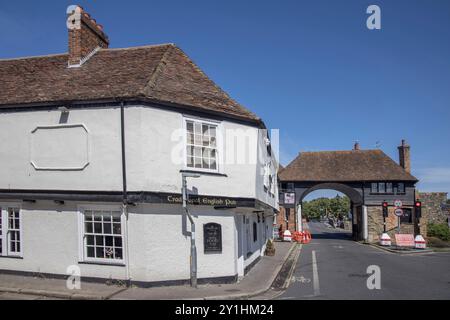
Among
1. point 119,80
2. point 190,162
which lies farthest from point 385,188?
point 119,80

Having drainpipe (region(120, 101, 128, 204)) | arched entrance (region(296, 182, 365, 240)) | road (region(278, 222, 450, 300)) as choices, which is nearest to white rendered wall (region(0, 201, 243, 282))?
drainpipe (region(120, 101, 128, 204))

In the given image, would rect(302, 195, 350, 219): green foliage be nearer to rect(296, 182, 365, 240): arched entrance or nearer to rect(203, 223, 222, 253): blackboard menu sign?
rect(296, 182, 365, 240): arched entrance

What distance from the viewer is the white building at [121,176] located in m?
12.7

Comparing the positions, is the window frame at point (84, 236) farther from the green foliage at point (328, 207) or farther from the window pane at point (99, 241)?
the green foliage at point (328, 207)

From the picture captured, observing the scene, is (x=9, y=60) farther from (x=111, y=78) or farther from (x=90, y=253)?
(x=90, y=253)

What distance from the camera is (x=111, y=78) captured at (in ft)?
47.5

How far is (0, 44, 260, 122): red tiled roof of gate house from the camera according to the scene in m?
13.5

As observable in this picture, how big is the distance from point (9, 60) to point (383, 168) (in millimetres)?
36233

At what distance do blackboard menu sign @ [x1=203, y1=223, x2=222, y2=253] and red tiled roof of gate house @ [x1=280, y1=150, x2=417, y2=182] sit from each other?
31.7 meters

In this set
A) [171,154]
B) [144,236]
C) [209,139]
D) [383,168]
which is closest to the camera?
[144,236]

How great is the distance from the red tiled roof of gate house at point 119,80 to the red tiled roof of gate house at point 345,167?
99.5ft

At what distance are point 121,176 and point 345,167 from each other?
36.0 m
